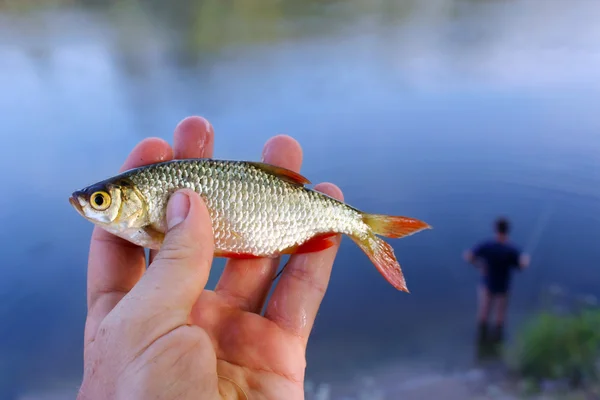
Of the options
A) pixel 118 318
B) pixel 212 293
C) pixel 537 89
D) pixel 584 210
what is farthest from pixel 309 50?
pixel 118 318

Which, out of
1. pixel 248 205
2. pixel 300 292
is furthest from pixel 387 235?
pixel 248 205

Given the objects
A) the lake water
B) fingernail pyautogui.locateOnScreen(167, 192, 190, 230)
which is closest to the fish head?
fingernail pyautogui.locateOnScreen(167, 192, 190, 230)

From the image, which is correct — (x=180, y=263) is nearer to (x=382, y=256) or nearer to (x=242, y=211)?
(x=242, y=211)

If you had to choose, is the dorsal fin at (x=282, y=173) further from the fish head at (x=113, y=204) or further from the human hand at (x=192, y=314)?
the fish head at (x=113, y=204)

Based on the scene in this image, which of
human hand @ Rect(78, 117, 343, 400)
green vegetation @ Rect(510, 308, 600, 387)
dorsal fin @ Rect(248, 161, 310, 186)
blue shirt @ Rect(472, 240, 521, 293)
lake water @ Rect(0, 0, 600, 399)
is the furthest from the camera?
lake water @ Rect(0, 0, 600, 399)

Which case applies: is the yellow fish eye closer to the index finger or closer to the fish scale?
the fish scale

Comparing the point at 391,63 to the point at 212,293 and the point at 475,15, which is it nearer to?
the point at 475,15
